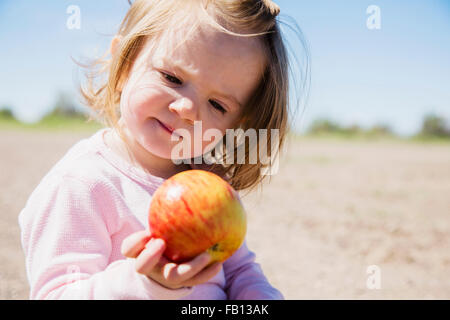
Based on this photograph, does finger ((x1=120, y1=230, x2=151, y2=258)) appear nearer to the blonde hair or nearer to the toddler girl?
the toddler girl

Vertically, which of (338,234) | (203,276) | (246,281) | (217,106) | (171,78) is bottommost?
(338,234)

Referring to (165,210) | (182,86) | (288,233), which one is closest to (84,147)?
(182,86)

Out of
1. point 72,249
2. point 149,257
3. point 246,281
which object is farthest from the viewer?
point 246,281

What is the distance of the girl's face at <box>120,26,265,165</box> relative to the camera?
1246mm

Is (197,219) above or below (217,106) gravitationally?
below

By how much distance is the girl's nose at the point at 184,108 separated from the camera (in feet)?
3.97

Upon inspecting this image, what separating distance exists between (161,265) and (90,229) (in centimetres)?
29

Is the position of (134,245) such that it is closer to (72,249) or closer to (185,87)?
(72,249)

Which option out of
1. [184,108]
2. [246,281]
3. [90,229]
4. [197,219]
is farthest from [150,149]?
[246,281]

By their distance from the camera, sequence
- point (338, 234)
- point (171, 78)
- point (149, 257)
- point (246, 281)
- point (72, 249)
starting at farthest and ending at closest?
1. point (338, 234)
2. point (246, 281)
3. point (171, 78)
4. point (72, 249)
5. point (149, 257)

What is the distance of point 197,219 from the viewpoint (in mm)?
993
